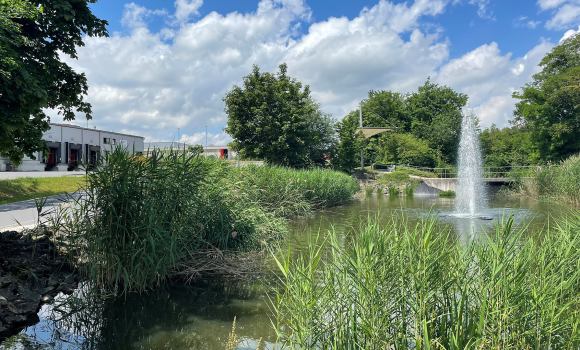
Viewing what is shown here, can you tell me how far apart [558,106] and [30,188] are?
40092mm

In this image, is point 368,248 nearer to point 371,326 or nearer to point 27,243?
point 371,326

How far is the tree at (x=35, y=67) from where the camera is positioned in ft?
18.6

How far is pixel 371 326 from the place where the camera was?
2988 mm

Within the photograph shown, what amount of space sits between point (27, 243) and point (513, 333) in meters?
8.39

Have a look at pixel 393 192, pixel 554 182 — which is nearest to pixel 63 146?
pixel 393 192

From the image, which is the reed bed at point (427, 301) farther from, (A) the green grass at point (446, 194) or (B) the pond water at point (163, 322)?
(A) the green grass at point (446, 194)

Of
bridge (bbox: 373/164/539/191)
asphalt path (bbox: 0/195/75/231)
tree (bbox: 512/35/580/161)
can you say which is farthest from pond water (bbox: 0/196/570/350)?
tree (bbox: 512/35/580/161)

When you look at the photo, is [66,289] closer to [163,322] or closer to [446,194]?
[163,322]

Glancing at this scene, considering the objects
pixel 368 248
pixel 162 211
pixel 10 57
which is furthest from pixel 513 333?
pixel 10 57

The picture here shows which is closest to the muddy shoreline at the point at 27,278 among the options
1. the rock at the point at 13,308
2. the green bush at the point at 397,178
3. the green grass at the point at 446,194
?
the rock at the point at 13,308

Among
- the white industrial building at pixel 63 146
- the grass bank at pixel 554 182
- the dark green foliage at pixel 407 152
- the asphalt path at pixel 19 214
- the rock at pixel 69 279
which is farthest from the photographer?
the dark green foliage at pixel 407 152

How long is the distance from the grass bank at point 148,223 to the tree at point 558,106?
115 feet

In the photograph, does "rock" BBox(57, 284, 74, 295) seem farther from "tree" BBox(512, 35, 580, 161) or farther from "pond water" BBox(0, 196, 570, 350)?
"tree" BBox(512, 35, 580, 161)

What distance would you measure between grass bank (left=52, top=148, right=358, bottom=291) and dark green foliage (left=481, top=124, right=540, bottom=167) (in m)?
39.0
